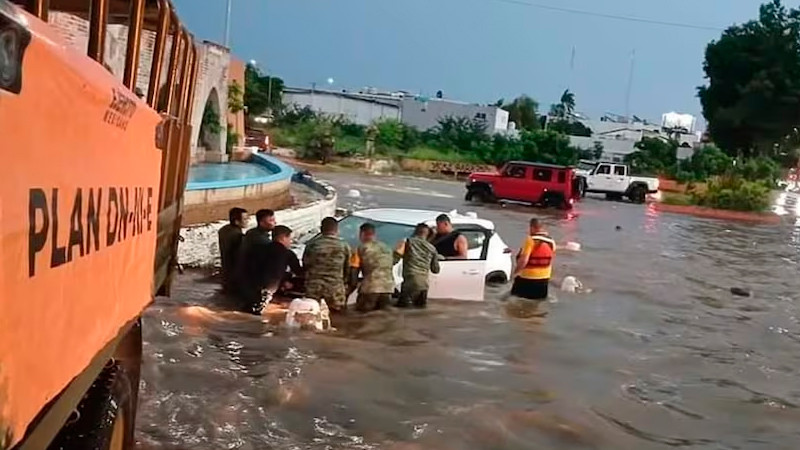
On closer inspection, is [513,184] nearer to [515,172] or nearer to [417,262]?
[515,172]

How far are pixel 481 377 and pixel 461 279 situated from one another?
319 centimetres

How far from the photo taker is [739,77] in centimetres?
7100

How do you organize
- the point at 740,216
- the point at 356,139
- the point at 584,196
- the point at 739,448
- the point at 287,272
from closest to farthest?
the point at 739,448, the point at 287,272, the point at 740,216, the point at 584,196, the point at 356,139

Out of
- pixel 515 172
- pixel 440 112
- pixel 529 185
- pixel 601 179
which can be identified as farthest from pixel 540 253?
pixel 440 112

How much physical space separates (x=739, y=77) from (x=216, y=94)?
4563 centimetres

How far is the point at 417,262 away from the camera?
38.3 ft

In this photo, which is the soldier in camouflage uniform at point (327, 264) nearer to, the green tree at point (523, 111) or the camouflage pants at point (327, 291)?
the camouflage pants at point (327, 291)

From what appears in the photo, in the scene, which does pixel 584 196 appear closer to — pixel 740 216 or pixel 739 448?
pixel 740 216

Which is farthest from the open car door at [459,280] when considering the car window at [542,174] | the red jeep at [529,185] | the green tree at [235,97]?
the green tree at [235,97]

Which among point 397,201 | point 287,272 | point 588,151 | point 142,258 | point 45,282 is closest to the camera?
point 45,282

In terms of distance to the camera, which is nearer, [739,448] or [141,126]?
[141,126]

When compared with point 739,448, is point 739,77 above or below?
above

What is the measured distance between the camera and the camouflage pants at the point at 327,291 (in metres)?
10.9

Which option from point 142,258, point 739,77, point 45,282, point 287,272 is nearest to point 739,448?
point 287,272
